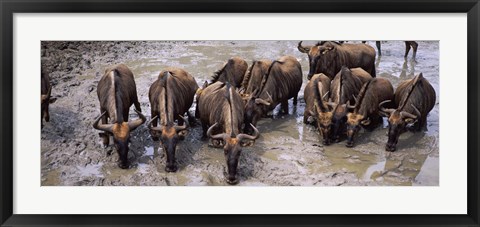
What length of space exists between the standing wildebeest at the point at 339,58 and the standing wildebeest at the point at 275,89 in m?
0.43

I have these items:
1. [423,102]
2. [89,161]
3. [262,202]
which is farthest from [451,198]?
[89,161]

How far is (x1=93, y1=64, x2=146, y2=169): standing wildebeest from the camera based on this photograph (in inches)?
365

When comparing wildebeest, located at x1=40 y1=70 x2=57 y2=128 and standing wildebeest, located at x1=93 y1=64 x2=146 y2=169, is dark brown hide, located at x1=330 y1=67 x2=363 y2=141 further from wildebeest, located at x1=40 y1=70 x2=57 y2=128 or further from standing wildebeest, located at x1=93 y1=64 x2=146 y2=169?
wildebeest, located at x1=40 y1=70 x2=57 y2=128

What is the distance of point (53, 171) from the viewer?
7812 mm

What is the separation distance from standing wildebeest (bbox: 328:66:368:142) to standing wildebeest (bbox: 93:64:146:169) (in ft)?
12.2

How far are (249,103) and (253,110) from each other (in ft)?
0.53

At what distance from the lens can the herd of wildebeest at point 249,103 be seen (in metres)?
9.37

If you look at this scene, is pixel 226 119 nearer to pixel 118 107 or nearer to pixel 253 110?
A: pixel 253 110

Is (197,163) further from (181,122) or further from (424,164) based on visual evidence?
(424,164)

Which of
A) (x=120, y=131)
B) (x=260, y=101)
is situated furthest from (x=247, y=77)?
(x=120, y=131)

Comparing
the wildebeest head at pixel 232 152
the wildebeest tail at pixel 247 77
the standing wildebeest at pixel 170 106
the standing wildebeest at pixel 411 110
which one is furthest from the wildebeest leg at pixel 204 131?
the standing wildebeest at pixel 411 110

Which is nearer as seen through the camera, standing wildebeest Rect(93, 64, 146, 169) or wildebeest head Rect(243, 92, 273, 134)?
standing wildebeest Rect(93, 64, 146, 169)

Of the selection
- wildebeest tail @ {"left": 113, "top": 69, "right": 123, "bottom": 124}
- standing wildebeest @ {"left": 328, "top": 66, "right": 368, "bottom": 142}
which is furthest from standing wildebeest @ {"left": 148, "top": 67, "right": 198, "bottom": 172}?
standing wildebeest @ {"left": 328, "top": 66, "right": 368, "bottom": 142}

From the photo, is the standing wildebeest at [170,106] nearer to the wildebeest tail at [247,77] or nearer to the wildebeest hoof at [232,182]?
the wildebeest tail at [247,77]
